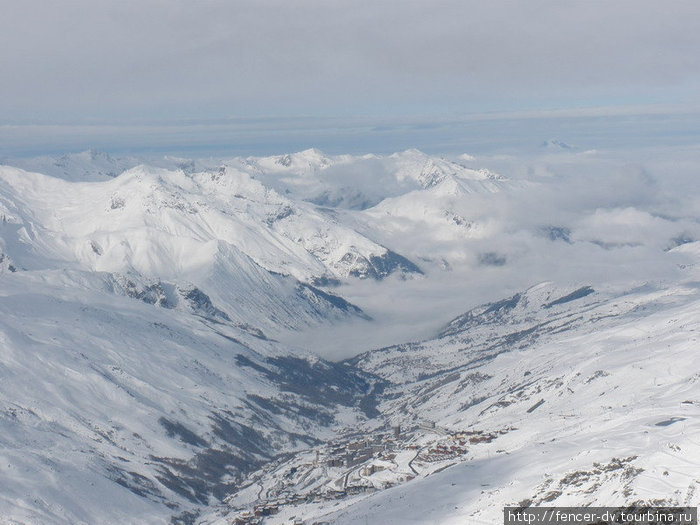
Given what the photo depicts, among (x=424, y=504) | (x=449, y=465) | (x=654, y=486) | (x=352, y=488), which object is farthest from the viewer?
(x=352, y=488)

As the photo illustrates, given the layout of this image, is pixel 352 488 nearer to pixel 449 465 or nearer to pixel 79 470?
pixel 449 465

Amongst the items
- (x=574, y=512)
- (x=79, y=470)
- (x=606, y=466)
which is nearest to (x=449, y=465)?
(x=606, y=466)

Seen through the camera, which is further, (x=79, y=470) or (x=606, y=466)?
(x=79, y=470)

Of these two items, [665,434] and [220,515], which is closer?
[665,434]

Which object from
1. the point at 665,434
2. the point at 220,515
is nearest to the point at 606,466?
the point at 665,434

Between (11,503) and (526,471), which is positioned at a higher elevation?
(526,471)

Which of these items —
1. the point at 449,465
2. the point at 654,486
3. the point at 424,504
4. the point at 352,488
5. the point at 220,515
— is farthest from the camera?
the point at 220,515

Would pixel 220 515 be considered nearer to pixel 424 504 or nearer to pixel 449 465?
pixel 449 465

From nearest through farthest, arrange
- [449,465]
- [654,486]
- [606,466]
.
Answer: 1. [654,486]
2. [606,466]
3. [449,465]

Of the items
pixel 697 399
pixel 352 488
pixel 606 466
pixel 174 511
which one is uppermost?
pixel 606 466
